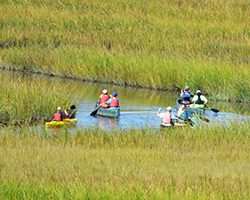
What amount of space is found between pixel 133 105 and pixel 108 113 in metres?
3.04

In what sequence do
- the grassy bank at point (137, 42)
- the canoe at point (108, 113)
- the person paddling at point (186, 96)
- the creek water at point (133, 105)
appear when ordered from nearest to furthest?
the creek water at point (133, 105)
the canoe at point (108, 113)
the person paddling at point (186, 96)
the grassy bank at point (137, 42)

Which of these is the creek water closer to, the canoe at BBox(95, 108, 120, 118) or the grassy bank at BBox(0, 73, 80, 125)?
the canoe at BBox(95, 108, 120, 118)

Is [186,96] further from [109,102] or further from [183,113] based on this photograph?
[183,113]

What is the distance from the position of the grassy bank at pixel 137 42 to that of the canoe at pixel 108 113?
6530 millimetres

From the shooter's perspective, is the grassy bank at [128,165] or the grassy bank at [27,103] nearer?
the grassy bank at [128,165]

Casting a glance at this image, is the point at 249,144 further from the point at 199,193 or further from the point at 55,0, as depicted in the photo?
the point at 55,0

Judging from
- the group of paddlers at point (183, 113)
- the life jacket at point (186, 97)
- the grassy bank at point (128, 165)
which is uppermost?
the life jacket at point (186, 97)

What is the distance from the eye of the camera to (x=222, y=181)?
9086 mm

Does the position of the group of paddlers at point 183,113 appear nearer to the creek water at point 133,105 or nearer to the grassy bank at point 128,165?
the creek water at point 133,105

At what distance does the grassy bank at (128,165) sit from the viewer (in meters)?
8.50

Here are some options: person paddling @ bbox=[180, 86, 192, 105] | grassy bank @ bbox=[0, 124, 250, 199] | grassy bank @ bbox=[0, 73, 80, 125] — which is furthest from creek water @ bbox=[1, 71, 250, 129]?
grassy bank @ bbox=[0, 124, 250, 199]

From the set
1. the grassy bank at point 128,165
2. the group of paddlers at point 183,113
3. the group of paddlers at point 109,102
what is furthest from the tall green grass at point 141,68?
the grassy bank at point 128,165

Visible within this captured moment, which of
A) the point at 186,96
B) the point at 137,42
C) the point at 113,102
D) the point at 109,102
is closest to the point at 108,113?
the point at 113,102

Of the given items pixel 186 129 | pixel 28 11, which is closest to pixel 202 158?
pixel 186 129
